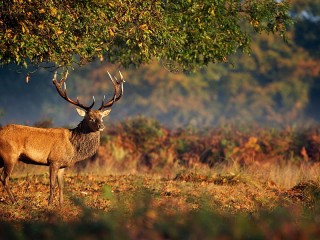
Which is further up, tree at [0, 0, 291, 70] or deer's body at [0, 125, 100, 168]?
tree at [0, 0, 291, 70]

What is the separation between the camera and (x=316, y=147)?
2464 cm

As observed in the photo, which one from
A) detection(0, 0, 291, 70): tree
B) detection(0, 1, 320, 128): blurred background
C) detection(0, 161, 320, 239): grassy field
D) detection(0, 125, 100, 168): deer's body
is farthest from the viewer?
detection(0, 1, 320, 128): blurred background

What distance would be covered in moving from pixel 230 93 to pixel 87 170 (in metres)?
53.2

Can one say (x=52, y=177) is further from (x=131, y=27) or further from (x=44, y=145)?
(x=131, y=27)

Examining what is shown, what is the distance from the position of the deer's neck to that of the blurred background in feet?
180

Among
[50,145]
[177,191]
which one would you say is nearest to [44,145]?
[50,145]

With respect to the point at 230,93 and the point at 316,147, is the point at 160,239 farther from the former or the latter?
the point at 230,93

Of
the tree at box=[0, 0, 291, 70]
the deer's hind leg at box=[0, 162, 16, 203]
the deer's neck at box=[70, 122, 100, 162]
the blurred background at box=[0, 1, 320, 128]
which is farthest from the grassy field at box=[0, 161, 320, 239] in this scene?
the blurred background at box=[0, 1, 320, 128]

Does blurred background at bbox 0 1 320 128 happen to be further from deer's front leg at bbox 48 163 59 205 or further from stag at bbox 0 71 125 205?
deer's front leg at bbox 48 163 59 205

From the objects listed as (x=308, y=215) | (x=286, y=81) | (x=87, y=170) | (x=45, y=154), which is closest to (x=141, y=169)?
(x=87, y=170)

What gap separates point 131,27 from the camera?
14516 millimetres

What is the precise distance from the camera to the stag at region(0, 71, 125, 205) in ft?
43.1

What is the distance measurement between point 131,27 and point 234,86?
57.1 metres

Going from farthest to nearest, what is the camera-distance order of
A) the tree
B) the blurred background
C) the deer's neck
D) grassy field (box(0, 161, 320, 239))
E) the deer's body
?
the blurred background, the deer's neck, the tree, the deer's body, grassy field (box(0, 161, 320, 239))
